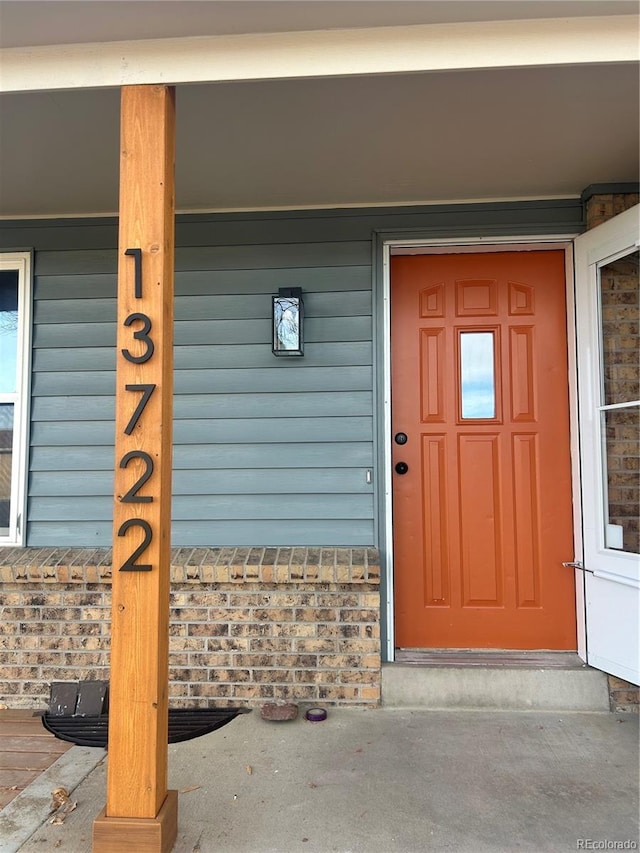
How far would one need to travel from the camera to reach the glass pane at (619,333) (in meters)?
A: 2.50

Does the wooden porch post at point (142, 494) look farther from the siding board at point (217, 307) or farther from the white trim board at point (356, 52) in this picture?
the siding board at point (217, 307)

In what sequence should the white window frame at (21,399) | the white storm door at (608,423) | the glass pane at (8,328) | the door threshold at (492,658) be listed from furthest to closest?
the glass pane at (8,328)
the white window frame at (21,399)
the door threshold at (492,658)
the white storm door at (608,423)

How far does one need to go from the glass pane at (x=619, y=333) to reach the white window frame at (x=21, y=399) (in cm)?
279

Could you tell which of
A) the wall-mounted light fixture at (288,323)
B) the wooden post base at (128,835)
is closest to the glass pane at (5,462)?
the wall-mounted light fixture at (288,323)

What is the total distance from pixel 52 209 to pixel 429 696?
297 cm

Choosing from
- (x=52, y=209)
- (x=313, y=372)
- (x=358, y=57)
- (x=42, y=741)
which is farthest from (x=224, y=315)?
(x=42, y=741)

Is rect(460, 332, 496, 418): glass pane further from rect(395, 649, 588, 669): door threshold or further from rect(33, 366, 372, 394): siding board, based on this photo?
rect(395, 649, 588, 669): door threshold

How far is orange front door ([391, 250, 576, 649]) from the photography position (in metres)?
2.68

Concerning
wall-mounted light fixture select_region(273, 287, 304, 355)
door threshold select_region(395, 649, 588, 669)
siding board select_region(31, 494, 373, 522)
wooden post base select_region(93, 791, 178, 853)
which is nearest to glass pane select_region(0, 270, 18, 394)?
siding board select_region(31, 494, 373, 522)

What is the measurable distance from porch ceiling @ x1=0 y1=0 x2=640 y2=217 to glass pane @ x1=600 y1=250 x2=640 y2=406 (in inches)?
18.6

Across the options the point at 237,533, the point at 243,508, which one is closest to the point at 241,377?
the point at 243,508

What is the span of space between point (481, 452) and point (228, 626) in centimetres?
146

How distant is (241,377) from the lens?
2736 mm

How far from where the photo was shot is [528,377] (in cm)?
273
